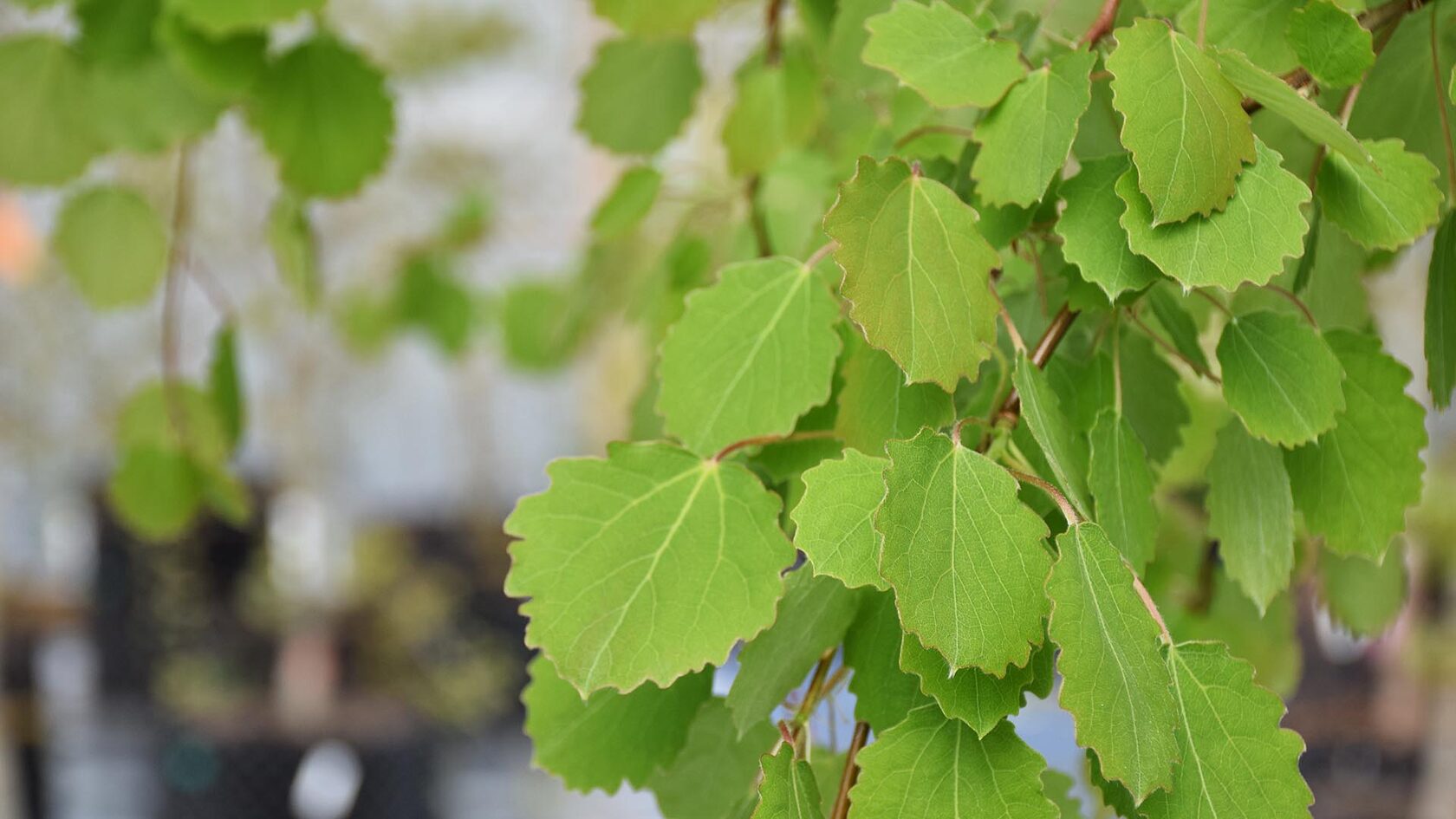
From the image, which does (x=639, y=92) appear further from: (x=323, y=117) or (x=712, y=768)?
(x=712, y=768)

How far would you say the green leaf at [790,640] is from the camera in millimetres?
227

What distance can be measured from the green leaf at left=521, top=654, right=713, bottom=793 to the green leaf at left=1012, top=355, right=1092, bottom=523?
0.10 metres

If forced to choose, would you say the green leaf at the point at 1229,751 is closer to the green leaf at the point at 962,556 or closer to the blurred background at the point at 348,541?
the green leaf at the point at 962,556

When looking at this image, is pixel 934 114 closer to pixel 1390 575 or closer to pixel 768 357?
pixel 768 357

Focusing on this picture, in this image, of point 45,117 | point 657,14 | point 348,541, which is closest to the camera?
point 657,14

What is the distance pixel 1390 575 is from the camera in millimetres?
466

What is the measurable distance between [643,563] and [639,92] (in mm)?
283

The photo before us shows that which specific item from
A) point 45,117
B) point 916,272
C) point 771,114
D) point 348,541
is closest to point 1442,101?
point 916,272

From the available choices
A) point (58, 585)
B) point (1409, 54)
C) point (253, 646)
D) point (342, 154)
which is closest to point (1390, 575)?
point (1409, 54)

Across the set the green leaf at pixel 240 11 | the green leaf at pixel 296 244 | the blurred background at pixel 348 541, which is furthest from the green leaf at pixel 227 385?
Answer: the blurred background at pixel 348 541

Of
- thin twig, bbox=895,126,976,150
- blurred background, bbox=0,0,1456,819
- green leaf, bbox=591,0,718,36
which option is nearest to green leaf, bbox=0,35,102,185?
green leaf, bbox=591,0,718,36

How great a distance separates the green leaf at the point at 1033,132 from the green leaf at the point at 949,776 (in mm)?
92

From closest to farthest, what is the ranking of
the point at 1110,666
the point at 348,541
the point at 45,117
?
the point at 1110,666 → the point at 45,117 → the point at 348,541

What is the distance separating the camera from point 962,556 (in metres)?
0.19
